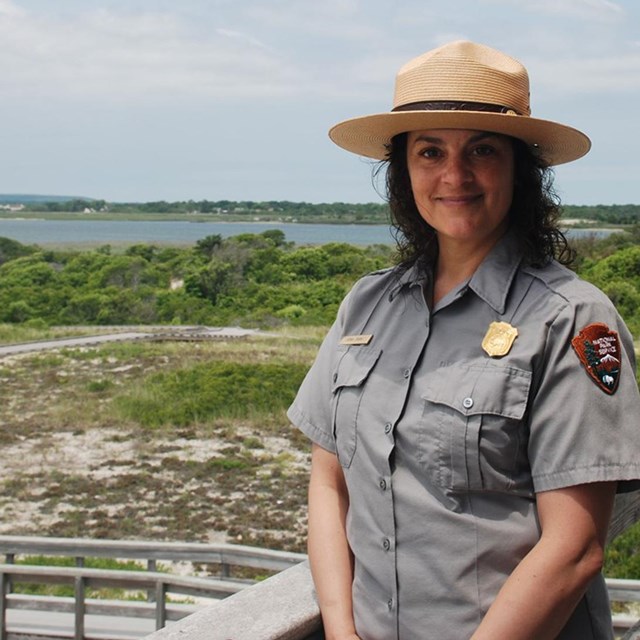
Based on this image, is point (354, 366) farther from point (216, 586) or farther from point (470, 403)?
point (216, 586)

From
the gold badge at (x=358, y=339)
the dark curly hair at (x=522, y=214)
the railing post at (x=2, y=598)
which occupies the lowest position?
the railing post at (x=2, y=598)

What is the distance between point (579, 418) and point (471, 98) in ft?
1.89

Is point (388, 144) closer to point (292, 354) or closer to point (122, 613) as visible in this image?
point (122, 613)

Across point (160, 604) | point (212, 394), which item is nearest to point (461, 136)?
point (160, 604)

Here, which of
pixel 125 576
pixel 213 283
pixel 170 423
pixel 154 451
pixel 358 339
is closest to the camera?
pixel 358 339

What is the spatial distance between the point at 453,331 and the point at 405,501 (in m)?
0.30

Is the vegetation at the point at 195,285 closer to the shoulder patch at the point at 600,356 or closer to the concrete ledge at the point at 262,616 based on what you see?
the concrete ledge at the point at 262,616

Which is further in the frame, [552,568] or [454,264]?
[454,264]

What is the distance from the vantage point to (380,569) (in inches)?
63.6

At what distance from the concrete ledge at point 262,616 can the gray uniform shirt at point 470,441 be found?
0.36ft

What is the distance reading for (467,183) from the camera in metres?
1.65

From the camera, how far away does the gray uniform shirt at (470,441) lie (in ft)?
4.78

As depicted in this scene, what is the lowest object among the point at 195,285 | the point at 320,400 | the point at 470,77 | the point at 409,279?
the point at 195,285

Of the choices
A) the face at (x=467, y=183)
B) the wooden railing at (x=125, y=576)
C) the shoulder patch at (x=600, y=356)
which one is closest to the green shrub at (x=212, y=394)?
the wooden railing at (x=125, y=576)
